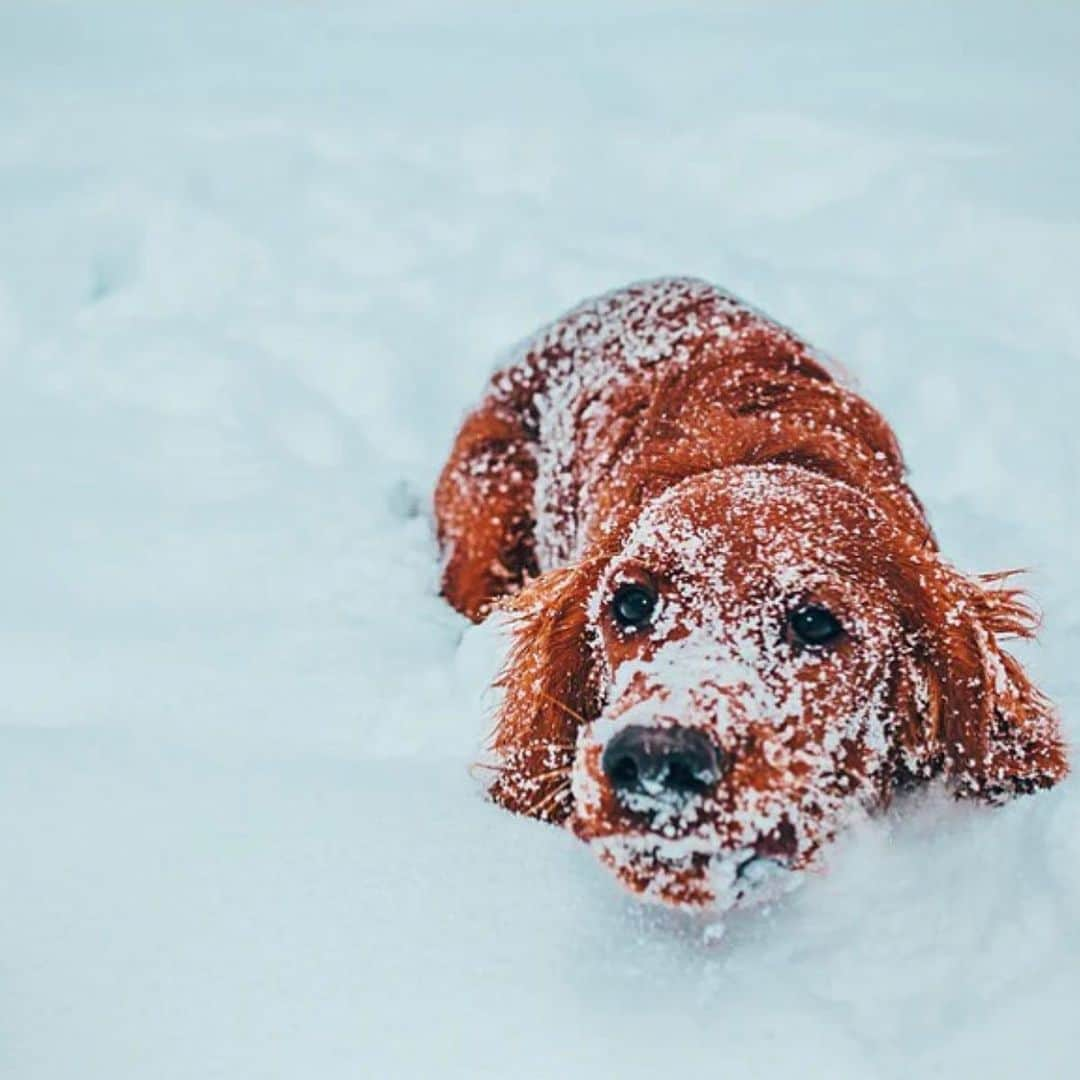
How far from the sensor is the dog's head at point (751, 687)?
73.2 inches

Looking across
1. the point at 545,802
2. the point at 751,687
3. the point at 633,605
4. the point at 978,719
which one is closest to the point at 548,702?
the point at 545,802

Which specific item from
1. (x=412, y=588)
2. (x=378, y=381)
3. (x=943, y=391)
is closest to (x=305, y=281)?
(x=378, y=381)

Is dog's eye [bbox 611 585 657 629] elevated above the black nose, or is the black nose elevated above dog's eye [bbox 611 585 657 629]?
dog's eye [bbox 611 585 657 629]

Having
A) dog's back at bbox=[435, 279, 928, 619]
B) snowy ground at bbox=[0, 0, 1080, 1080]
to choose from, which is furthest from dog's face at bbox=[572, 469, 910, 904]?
dog's back at bbox=[435, 279, 928, 619]

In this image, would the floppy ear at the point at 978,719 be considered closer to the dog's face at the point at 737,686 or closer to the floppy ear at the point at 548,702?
the dog's face at the point at 737,686

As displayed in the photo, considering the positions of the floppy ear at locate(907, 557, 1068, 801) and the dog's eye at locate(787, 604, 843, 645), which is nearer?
the dog's eye at locate(787, 604, 843, 645)

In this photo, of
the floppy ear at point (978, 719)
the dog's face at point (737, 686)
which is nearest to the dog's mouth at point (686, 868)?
the dog's face at point (737, 686)

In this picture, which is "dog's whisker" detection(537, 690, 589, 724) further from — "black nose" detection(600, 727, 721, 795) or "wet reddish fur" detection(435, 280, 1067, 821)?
"black nose" detection(600, 727, 721, 795)

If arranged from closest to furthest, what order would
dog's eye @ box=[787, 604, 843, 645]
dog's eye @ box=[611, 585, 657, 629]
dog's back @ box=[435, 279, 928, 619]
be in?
dog's eye @ box=[787, 604, 843, 645] < dog's eye @ box=[611, 585, 657, 629] < dog's back @ box=[435, 279, 928, 619]

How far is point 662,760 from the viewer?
179cm

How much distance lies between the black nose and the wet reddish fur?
0.49 m

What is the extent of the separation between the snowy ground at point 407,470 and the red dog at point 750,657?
11 cm

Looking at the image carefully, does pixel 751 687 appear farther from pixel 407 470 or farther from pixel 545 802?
pixel 407 470

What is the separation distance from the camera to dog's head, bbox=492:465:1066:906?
1858mm
